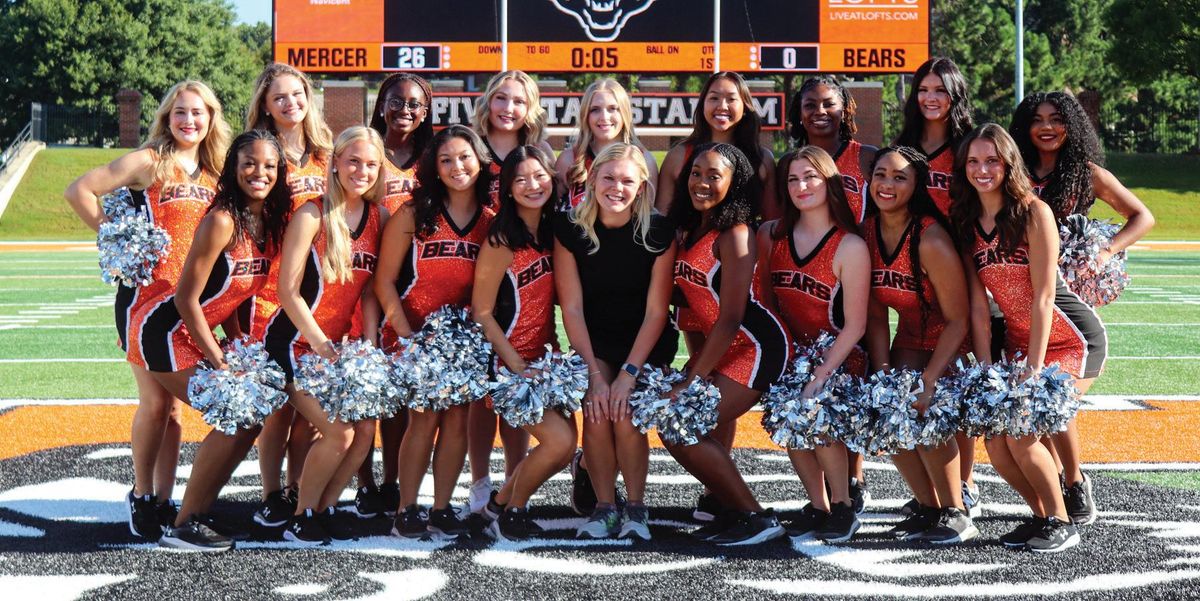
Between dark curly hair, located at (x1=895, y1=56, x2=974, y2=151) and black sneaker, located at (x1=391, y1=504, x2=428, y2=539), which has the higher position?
dark curly hair, located at (x1=895, y1=56, x2=974, y2=151)

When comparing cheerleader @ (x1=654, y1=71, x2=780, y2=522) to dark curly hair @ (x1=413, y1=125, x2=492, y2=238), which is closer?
dark curly hair @ (x1=413, y1=125, x2=492, y2=238)

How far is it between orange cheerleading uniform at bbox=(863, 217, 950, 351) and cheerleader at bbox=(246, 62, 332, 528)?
1926 millimetres

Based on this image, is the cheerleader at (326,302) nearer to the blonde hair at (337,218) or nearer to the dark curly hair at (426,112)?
the blonde hair at (337,218)

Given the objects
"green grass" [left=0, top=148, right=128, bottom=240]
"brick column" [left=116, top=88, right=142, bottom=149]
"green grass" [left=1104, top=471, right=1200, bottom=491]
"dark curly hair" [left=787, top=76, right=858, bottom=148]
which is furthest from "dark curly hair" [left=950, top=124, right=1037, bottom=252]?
"brick column" [left=116, top=88, right=142, bottom=149]

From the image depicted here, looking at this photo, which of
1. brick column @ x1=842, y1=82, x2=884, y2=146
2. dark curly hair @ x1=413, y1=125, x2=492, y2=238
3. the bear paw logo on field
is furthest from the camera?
brick column @ x1=842, y1=82, x2=884, y2=146

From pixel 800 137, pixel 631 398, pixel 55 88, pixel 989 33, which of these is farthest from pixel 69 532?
pixel 55 88

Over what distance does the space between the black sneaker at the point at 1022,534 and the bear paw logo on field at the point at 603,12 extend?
15915mm

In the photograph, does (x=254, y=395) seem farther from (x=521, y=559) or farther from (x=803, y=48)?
(x=803, y=48)

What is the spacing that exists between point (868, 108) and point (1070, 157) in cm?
2102

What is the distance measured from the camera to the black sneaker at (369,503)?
4.46 metres

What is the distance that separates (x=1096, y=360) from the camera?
415 cm

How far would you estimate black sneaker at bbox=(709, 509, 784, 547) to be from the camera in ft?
13.2

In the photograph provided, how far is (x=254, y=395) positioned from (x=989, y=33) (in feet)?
129

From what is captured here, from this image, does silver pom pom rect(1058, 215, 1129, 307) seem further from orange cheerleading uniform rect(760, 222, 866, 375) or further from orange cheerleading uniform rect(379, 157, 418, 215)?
orange cheerleading uniform rect(379, 157, 418, 215)
